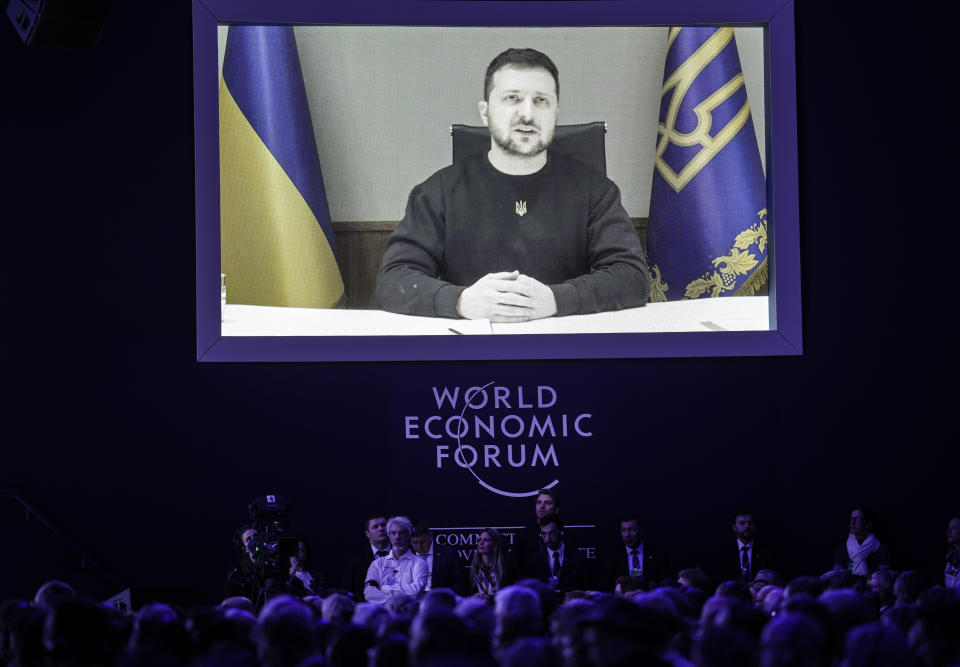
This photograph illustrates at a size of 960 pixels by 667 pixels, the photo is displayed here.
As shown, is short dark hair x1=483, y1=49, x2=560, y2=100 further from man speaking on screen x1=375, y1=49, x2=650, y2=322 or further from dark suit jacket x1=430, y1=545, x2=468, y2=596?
dark suit jacket x1=430, y1=545, x2=468, y2=596

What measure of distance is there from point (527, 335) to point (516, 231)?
2.23 feet

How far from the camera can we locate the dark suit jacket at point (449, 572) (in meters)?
7.40

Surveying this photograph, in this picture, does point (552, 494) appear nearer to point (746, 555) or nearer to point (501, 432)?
point (501, 432)

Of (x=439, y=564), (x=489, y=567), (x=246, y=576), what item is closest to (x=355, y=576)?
(x=439, y=564)

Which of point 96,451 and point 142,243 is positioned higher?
point 142,243

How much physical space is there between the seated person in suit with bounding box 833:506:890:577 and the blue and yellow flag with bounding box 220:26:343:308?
11.4 feet

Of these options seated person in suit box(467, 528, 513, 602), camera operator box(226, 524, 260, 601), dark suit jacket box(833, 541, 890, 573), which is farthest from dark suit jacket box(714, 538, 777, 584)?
camera operator box(226, 524, 260, 601)

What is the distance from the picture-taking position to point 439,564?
A: 292 inches

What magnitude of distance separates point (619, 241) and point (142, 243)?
303 centimetres

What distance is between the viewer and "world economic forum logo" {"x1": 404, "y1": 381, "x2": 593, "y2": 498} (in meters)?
8.36

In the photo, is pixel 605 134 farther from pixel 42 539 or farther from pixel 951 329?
pixel 42 539

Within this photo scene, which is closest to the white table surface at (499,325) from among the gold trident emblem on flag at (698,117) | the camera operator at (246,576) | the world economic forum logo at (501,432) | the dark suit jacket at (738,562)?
the world economic forum logo at (501,432)

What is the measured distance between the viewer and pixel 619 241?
855 centimetres

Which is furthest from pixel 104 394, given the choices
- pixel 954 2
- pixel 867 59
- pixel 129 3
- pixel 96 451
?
pixel 954 2
